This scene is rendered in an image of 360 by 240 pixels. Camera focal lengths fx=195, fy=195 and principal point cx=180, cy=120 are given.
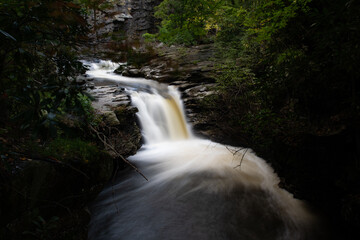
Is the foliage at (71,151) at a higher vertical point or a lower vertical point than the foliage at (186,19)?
lower

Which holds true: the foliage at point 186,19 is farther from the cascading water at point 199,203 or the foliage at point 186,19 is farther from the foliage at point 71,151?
A: the foliage at point 71,151

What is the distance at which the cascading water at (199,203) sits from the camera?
344 centimetres

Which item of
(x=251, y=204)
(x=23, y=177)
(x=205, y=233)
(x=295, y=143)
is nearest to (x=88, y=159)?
(x=23, y=177)

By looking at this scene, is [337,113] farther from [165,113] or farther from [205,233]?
[165,113]

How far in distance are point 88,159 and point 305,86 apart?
3.77m

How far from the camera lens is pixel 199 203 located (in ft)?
13.4

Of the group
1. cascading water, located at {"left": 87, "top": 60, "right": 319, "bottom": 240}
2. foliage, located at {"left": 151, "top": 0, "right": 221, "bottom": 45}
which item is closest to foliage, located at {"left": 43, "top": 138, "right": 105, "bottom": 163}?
cascading water, located at {"left": 87, "top": 60, "right": 319, "bottom": 240}

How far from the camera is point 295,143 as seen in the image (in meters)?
3.72

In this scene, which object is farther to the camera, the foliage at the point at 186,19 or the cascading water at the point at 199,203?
the foliage at the point at 186,19

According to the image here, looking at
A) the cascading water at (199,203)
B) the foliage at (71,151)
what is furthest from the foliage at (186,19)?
the foliage at (71,151)

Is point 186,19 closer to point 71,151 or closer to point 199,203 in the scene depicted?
point 199,203

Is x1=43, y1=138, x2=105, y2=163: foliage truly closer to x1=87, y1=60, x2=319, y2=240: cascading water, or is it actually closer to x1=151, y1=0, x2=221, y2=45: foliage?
x1=87, y1=60, x2=319, y2=240: cascading water

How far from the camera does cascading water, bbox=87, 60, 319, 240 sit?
344cm

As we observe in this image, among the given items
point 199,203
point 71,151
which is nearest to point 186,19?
point 199,203
